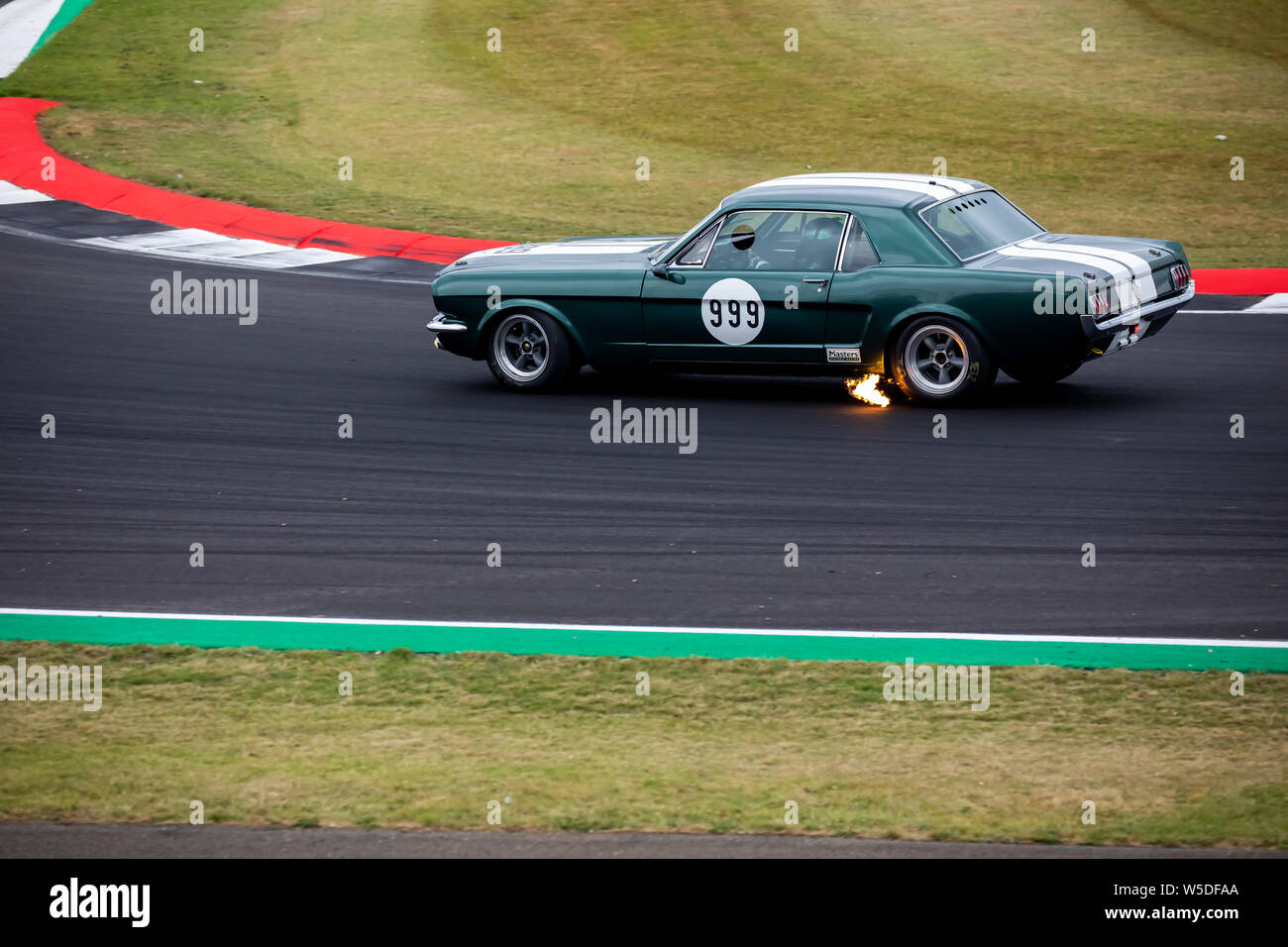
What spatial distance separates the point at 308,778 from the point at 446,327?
20.5ft

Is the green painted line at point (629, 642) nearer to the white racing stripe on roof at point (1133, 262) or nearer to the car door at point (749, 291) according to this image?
the car door at point (749, 291)

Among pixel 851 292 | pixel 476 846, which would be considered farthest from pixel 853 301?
pixel 476 846

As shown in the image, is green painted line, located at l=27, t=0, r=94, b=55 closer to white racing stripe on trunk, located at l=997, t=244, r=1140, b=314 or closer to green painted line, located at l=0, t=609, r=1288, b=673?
white racing stripe on trunk, located at l=997, t=244, r=1140, b=314

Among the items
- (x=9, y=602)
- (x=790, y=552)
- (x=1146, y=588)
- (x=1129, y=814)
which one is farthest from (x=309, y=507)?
(x=1129, y=814)

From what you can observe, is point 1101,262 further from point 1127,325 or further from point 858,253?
point 858,253

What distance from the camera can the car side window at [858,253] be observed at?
1014cm

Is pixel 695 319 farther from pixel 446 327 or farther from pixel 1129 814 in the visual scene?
pixel 1129 814

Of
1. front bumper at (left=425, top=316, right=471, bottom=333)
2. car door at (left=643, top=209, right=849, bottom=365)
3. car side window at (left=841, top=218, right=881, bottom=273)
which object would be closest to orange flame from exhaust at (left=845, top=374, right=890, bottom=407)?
car door at (left=643, top=209, right=849, bottom=365)

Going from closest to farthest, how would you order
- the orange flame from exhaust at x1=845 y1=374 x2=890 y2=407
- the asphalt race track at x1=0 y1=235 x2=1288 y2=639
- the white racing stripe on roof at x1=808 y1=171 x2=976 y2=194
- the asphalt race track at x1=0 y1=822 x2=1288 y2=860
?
the asphalt race track at x1=0 y1=822 x2=1288 y2=860 → the asphalt race track at x1=0 y1=235 x2=1288 y2=639 → the orange flame from exhaust at x1=845 y1=374 x2=890 y2=407 → the white racing stripe on roof at x1=808 y1=171 x2=976 y2=194

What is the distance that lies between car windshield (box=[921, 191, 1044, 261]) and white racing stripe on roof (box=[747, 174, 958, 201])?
0.09m

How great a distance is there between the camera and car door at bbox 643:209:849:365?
1018 centimetres

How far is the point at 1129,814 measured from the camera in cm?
481

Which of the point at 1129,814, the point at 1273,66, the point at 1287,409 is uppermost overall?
the point at 1273,66

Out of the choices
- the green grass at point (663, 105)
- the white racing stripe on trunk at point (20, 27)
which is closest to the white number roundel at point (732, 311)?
the green grass at point (663, 105)
